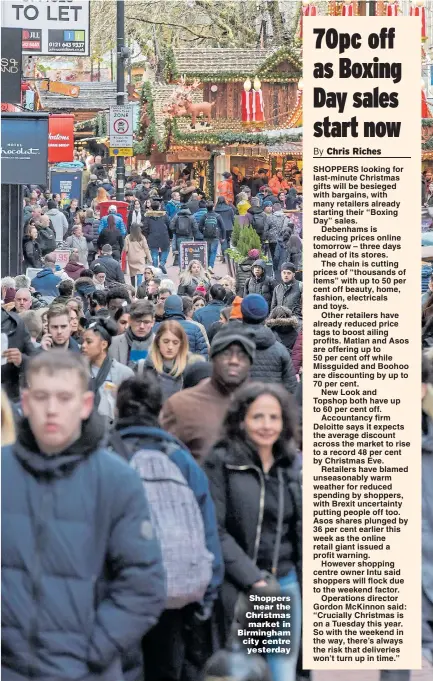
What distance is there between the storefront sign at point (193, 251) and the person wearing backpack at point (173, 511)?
1679 cm

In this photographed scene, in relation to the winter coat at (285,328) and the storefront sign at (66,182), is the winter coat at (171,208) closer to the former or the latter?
the storefront sign at (66,182)

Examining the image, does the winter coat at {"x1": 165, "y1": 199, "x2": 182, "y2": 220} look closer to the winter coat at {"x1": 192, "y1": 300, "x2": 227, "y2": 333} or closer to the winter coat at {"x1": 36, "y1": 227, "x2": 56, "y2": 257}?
the winter coat at {"x1": 36, "y1": 227, "x2": 56, "y2": 257}

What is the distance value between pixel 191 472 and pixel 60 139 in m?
23.8

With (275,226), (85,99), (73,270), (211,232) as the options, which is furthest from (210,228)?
(85,99)

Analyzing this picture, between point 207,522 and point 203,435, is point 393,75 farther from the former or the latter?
point 207,522

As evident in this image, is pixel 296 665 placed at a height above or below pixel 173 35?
below

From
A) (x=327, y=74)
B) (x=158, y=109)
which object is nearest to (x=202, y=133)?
(x=158, y=109)

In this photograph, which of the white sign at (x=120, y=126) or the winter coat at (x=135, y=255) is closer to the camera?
the winter coat at (x=135, y=255)

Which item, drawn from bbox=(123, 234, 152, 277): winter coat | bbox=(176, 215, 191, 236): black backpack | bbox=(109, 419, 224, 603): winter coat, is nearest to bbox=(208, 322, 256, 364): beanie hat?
bbox=(109, 419, 224, 603): winter coat

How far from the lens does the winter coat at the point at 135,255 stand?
20.0m

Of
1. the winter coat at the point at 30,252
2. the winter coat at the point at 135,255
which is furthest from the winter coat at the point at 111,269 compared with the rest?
the winter coat at the point at 135,255

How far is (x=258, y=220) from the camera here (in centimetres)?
2314

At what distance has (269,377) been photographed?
26.4 feet

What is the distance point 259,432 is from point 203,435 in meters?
0.63
